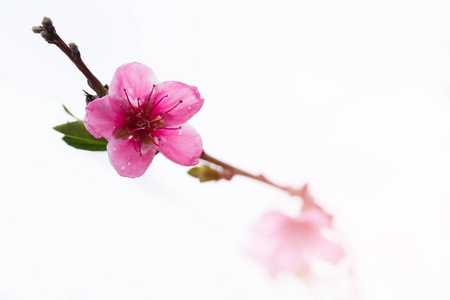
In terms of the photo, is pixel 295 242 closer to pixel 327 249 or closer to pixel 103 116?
pixel 327 249

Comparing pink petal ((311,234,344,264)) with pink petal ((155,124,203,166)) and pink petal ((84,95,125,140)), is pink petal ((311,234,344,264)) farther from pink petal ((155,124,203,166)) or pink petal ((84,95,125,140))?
pink petal ((84,95,125,140))

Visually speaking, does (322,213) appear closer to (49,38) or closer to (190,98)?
(190,98)

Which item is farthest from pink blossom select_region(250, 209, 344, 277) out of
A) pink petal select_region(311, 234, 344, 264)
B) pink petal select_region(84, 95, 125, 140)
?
pink petal select_region(84, 95, 125, 140)

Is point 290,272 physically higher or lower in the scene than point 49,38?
lower

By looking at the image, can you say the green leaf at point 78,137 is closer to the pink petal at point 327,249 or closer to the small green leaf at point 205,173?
the small green leaf at point 205,173

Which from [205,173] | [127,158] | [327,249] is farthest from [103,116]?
[327,249]

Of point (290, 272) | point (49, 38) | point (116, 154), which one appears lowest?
point (290, 272)

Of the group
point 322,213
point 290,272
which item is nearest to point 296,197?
point 322,213
